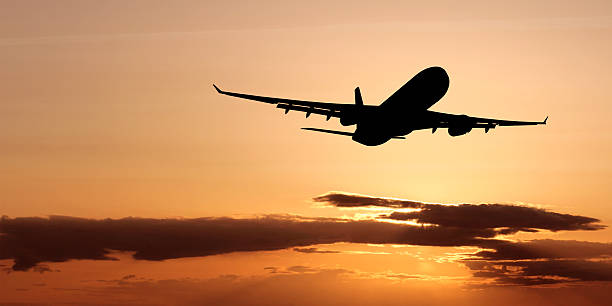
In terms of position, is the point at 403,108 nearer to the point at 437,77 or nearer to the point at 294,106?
the point at 437,77

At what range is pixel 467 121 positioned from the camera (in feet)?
532

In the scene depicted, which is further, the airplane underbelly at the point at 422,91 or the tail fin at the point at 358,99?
the tail fin at the point at 358,99

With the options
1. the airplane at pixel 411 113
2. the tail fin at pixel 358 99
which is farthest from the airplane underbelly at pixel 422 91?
the tail fin at pixel 358 99

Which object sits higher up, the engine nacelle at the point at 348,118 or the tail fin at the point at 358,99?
the tail fin at the point at 358,99

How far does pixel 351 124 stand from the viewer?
15988 cm

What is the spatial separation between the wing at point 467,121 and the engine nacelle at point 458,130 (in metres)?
0.49

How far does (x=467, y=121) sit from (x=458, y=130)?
182cm

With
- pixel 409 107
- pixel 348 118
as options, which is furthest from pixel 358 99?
pixel 348 118

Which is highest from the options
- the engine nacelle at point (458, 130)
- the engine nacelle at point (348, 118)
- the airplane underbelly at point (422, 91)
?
the airplane underbelly at point (422, 91)

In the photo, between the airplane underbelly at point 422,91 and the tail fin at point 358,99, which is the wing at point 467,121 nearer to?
the airplane underbelly at point 422,91

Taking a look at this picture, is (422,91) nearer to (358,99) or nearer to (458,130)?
(458,130)

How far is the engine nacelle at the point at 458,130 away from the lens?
162250 mm

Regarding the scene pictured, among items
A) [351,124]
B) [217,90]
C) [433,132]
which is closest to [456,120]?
[433,132]

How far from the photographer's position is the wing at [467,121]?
161 m
